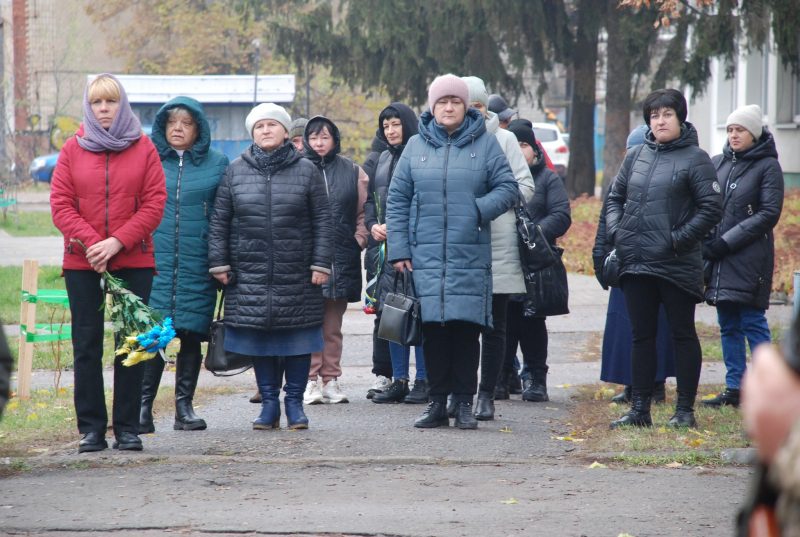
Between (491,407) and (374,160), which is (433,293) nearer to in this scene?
(491,407)

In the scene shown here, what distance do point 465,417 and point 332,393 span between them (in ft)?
4.80

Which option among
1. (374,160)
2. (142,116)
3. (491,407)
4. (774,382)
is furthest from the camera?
(142,116)

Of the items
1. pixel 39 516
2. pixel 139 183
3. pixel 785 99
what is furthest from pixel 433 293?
pixel 785 99

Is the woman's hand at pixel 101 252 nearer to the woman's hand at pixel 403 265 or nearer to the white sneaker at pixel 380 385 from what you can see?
the woman's hand at pixel 403 265

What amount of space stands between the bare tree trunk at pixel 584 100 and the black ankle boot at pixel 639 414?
16.2 metres

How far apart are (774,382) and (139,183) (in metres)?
5.26

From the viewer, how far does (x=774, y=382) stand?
2.20m

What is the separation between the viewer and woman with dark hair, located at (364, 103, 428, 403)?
338 inches

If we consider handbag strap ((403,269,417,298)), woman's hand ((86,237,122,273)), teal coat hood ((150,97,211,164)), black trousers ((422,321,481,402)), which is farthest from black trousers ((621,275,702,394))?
woman's hand ((86,237,122,273))

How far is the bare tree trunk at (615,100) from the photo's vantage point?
2353 centimetres

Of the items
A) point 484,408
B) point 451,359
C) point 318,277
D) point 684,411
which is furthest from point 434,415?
point 684,411

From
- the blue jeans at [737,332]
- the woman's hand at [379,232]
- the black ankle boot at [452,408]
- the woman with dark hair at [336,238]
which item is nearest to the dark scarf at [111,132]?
the woman with dark hair at [336,238]

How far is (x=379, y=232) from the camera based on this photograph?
8547mm

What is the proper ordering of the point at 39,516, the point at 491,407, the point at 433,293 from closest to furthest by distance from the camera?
the point at 39,516, the point at 433,293, the point at 491,407
